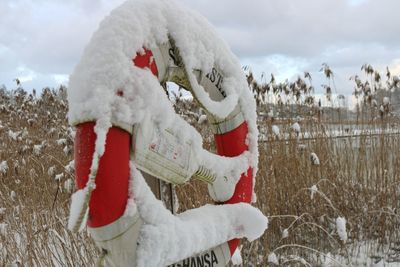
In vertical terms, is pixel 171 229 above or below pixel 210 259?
above

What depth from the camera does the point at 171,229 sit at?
4.02 feet

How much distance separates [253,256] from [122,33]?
7.70 ft

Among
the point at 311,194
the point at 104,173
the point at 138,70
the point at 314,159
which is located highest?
the point at 138,70

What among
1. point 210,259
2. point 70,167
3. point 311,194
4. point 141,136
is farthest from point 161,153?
point 311,194

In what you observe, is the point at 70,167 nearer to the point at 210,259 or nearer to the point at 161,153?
the point at 210,259

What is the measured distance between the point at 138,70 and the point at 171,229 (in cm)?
42

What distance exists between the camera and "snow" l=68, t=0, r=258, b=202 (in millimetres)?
1108

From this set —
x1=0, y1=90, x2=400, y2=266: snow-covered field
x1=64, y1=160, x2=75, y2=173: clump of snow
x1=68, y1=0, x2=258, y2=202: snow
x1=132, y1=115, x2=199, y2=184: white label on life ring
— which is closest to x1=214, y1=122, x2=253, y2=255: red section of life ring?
x1=68, y1=0, x2=258, y2=202: snow

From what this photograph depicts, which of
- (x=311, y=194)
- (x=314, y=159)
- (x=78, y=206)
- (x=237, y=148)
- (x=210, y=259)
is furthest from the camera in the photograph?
(x=314, y=159)

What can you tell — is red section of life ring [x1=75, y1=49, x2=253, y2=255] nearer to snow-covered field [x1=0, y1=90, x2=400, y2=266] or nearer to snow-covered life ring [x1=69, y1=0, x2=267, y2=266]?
snow-covered life ring [x1=69, y1=0, x2=267, y2=266]

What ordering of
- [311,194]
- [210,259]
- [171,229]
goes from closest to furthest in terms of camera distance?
[171,229] < [210,259] < [311,194]

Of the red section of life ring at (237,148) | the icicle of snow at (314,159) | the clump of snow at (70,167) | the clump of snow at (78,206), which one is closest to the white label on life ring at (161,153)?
the clump of snow at (78,206)

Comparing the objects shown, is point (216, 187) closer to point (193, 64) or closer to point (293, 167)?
A: point (193, 64)

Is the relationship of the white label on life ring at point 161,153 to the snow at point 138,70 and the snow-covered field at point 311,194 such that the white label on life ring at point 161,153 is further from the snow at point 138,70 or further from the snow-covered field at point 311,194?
the snow-covered field at point 311,194
